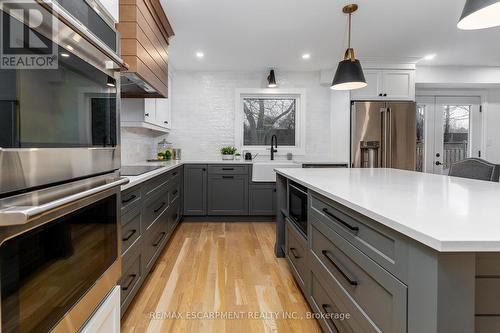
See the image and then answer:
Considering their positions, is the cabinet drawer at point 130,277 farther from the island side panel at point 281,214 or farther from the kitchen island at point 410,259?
the island side panel at point 281,214

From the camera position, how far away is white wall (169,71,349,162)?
465cm

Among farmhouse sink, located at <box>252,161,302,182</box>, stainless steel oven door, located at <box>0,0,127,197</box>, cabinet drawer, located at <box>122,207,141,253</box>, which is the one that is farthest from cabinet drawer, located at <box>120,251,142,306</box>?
farmhouse sink, located at <box>252,161,302,182</box>

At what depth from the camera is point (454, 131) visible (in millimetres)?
5008

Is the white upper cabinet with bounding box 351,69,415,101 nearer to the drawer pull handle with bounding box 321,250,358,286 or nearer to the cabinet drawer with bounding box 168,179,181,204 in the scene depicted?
the cabinet drawer with bounding box 168,179,181,204

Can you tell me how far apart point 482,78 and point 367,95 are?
2038mm

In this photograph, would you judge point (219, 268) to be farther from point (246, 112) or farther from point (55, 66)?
point (246, 112)

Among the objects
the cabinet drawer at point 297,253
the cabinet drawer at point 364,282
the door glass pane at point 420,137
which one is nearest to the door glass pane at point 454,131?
the door glass pane at point 420,137

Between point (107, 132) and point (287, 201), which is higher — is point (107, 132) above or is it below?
above

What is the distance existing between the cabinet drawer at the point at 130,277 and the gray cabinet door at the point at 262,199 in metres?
2.33

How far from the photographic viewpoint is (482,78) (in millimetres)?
4586

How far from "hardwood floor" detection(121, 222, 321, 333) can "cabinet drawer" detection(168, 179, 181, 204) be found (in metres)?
0.53

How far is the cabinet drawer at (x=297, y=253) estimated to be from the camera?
1.86m

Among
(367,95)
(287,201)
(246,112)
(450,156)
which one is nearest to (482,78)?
(450,156)

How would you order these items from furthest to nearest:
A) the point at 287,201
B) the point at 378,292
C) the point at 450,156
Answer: the point at 450,156 < the point at 287,201 < the point at 378,292
